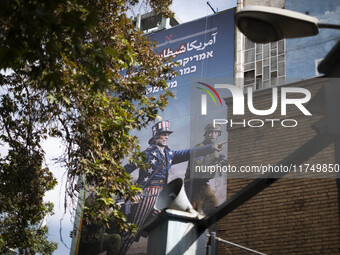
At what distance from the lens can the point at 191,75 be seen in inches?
847

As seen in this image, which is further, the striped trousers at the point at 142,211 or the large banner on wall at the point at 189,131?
the striped trousers at the point at 142,211

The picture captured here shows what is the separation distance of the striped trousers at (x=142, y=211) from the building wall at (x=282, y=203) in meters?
6.38

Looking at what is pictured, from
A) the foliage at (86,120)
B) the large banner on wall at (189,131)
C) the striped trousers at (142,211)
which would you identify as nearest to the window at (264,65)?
the large banner on wall at (189,131)

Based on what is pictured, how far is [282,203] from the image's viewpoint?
12.6 m

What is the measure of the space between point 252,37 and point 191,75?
58.3 feet

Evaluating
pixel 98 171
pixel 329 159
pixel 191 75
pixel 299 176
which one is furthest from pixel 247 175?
pixel 191 75

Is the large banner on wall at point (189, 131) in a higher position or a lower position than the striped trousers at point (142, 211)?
higher

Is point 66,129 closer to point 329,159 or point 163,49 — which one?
point 329,159

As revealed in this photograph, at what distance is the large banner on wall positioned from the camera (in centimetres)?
1848

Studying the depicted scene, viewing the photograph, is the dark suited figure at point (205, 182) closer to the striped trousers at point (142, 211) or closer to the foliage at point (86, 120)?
the striped trousers at point (142, 211)

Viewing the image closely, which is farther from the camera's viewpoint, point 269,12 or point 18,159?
point 18,159

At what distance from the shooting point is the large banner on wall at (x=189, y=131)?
18.5 m

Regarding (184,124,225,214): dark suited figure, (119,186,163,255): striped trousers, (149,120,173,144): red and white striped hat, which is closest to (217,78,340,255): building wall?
(184,124,225,214): dark suited figure

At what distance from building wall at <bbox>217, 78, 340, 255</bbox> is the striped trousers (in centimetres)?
638
